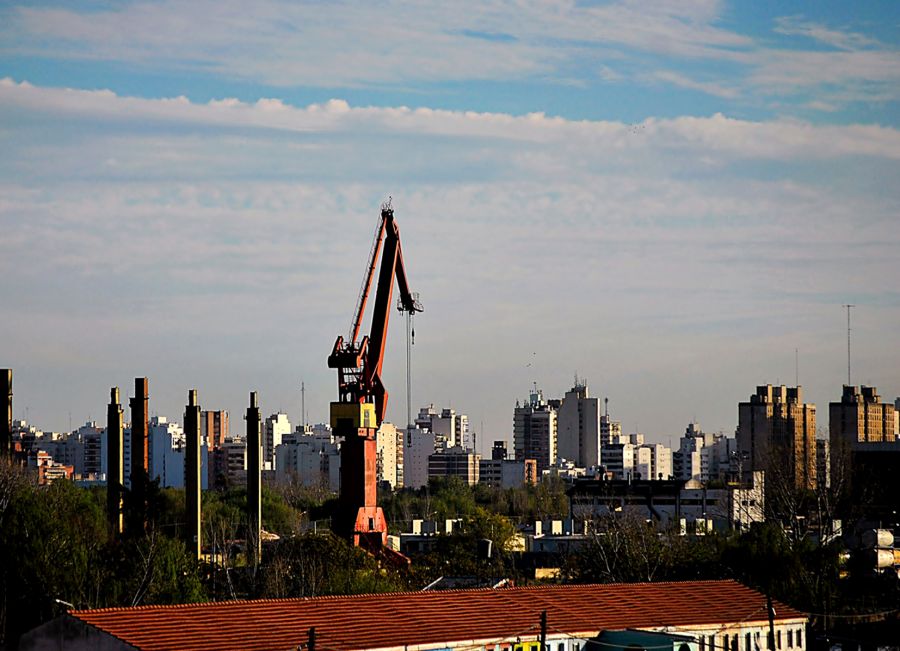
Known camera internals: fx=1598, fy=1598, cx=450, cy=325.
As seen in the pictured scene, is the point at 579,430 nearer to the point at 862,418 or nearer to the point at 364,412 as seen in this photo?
the point at 862,418

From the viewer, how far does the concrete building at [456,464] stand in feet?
467

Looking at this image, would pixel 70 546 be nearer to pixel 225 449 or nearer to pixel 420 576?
pixel 420 576

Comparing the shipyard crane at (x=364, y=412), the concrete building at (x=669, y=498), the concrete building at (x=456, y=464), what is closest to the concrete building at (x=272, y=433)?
the concrete building at (x=456, y=464)

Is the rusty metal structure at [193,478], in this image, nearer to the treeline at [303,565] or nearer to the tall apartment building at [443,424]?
the treeline at [303,565]

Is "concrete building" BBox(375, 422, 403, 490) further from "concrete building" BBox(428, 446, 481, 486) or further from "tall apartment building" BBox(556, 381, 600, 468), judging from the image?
"tall apartment building" BBox(556, 381, 600, 468)

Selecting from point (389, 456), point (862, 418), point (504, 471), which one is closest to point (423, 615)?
point (862, 418)

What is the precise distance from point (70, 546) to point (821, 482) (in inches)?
1006

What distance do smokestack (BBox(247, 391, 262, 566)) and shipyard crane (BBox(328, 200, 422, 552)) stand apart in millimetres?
2369

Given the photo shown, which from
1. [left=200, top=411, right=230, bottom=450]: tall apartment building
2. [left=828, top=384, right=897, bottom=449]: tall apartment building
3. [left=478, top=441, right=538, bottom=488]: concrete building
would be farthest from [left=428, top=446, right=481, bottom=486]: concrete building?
[left=828, top=384, right=897, bottom=449]: tall apartment building

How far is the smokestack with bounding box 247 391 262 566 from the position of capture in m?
44.2

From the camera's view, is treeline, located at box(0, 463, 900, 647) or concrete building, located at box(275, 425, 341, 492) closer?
treeline, located at box(0, 463, 900, 647)

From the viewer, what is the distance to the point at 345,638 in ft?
73.2

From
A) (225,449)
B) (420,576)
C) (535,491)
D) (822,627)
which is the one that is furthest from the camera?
(225,449)

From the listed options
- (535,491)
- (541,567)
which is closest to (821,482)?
(541,567)
